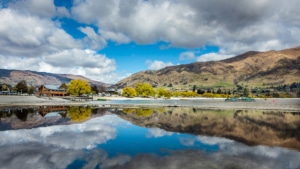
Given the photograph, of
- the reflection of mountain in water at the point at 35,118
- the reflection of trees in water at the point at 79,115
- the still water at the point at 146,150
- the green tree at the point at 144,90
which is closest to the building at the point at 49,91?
the green tree at the point at 144,90

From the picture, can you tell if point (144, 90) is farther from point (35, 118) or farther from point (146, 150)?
point (146, 150)

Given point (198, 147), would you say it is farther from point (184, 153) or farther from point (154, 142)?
point (154, 142)

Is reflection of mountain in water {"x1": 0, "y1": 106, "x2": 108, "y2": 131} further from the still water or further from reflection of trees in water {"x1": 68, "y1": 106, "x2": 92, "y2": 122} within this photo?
the still water

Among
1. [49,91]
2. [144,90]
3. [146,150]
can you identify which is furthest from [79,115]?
[49,91]

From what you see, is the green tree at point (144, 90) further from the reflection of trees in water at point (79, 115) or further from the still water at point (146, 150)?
the still water at point (146, 150)

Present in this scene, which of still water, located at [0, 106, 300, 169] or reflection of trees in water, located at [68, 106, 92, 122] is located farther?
reflection of trees in water, located at [68, 106, 92, 122]

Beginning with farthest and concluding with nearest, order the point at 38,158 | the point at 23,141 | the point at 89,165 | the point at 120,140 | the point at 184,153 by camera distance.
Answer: the point at 120,140 < the point at 23,141 < the point at 184,153 < the point at 38,158 < the point at 89,165

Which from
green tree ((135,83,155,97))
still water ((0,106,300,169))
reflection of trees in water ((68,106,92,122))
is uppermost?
green tree ((135,83,155,97))

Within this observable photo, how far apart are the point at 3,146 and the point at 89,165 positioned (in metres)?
10.2

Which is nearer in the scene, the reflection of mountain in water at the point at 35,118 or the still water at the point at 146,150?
the still water at the point at 146,150

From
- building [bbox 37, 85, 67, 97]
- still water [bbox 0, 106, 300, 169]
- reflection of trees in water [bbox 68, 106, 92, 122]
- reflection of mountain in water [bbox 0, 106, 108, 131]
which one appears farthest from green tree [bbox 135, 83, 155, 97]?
still water [bbox 0, 106, 300, 169]

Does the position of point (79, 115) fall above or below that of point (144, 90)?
below

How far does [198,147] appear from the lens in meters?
21.6

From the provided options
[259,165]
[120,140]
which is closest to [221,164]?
[259,165]
